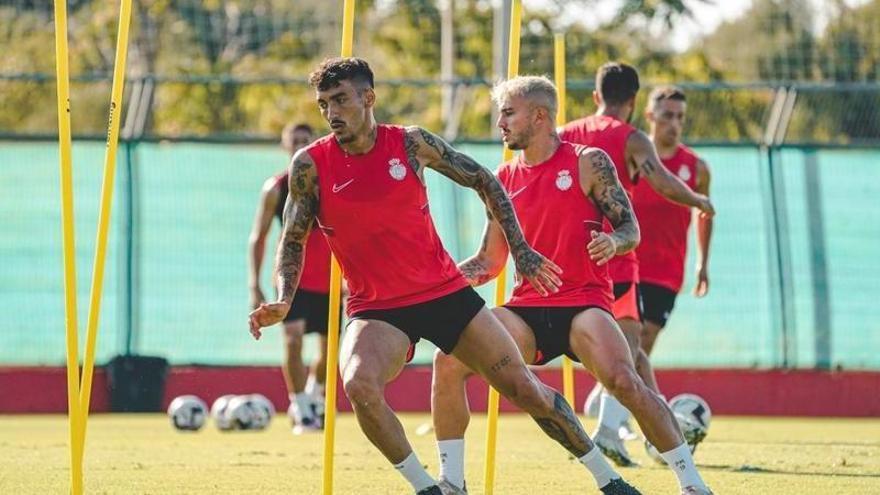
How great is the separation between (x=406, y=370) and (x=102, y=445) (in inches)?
210

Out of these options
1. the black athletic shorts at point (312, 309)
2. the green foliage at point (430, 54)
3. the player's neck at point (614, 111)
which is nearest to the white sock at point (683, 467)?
the player's neck at point (614, 111)

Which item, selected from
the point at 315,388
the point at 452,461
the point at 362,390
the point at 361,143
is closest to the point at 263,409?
the point at 315,388

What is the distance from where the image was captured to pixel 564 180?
9.43m

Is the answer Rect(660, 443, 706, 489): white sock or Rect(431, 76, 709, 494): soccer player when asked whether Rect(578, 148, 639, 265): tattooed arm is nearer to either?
Rect(431, 76, 709, 494): soccer player

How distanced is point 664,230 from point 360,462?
296cm

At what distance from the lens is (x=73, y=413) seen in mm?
8141

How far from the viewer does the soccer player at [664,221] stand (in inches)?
520

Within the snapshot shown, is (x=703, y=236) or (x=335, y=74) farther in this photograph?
(x=703, y=236)

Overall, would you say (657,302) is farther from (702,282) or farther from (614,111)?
(614,111)

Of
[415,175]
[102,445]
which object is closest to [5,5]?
[102,445]

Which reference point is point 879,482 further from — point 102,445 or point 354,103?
point 102,445

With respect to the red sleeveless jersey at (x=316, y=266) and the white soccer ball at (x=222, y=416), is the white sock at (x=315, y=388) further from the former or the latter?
the red sleeveless jersey at (x=316, y=266)

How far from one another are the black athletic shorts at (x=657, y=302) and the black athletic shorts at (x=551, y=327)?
13.0 feet

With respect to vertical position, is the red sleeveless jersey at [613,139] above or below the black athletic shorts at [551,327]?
above
